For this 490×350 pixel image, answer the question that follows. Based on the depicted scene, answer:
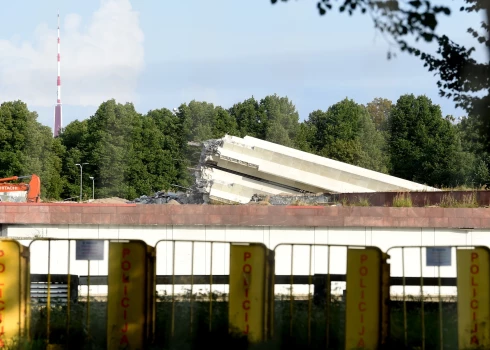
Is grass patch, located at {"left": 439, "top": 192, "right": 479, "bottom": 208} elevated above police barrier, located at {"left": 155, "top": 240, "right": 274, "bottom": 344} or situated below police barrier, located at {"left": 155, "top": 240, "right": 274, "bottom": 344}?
above

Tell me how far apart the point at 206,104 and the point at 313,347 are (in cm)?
5999

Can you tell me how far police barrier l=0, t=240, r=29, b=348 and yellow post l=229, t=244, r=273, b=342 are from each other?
88.4 inches

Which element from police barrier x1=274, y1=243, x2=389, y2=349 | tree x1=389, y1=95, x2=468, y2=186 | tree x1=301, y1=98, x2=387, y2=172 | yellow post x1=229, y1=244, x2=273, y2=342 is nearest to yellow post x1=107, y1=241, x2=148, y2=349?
yellow post x1=229, y1=244, x2=273, y2=342

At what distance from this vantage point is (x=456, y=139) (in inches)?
2185

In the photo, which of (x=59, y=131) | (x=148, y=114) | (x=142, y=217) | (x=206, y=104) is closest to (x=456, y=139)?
(x=206, y=104)

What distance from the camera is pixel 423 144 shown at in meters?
57.1

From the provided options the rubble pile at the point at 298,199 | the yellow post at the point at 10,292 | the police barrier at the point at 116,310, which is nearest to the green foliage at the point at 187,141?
the rubble pile at the point at 298,199

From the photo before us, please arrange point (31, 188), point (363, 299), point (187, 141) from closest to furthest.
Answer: point (363, 299)
point (31, 188)
point (187, 141)

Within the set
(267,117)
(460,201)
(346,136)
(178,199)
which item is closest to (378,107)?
(267,117)

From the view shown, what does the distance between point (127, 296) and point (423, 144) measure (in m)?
49.7

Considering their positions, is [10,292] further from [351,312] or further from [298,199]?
[298,199]

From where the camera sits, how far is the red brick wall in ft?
49.5

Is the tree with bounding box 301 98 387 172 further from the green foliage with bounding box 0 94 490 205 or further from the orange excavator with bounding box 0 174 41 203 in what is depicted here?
the orange excavator with bounding box 0 174 41 203

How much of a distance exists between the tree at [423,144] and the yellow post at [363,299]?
44.6 m
